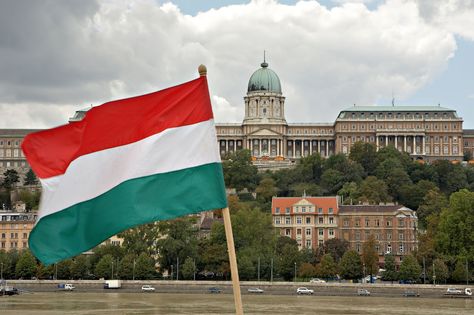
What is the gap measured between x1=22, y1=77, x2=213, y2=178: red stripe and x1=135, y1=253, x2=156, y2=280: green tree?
243 ft

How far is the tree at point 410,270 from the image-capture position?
8169 cm

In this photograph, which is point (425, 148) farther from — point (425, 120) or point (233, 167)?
point (233, 167)

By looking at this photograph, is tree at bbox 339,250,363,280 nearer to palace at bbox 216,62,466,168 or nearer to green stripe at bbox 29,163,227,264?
green stripe at bbox 29,163,227,264

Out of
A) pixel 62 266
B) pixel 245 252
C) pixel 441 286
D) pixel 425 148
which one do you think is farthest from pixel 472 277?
pixel 425 148

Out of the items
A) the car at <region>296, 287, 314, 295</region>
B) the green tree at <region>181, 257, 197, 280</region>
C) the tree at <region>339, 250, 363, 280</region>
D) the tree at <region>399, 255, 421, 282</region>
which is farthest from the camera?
the tree at <region>339, 250, 363, 280</region>

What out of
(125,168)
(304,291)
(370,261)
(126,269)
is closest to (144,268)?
(126,269)

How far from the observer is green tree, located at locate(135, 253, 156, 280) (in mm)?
84188

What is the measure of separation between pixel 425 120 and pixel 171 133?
16272cm

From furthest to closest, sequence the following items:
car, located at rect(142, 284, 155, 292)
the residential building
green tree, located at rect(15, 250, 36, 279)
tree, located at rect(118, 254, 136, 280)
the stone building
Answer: the residential building < the stone building < green tree, located at rect(15, 250, 36, 279) < tree, located at rect(118, 254, 136, 280) < car, located at rect(142, 284, 155, 292)

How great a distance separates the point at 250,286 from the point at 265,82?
348ft

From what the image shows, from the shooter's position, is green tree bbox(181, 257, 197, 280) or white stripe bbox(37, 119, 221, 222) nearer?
white stripe bbox(37, 119, 221, 222)

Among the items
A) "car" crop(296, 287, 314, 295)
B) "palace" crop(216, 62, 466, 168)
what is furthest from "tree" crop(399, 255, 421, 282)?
"palace" crop(216, 62, 466, 168)

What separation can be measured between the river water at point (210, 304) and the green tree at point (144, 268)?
24.1ft

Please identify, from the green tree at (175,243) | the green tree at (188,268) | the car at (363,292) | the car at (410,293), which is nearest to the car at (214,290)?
the green tree at (188,268)
